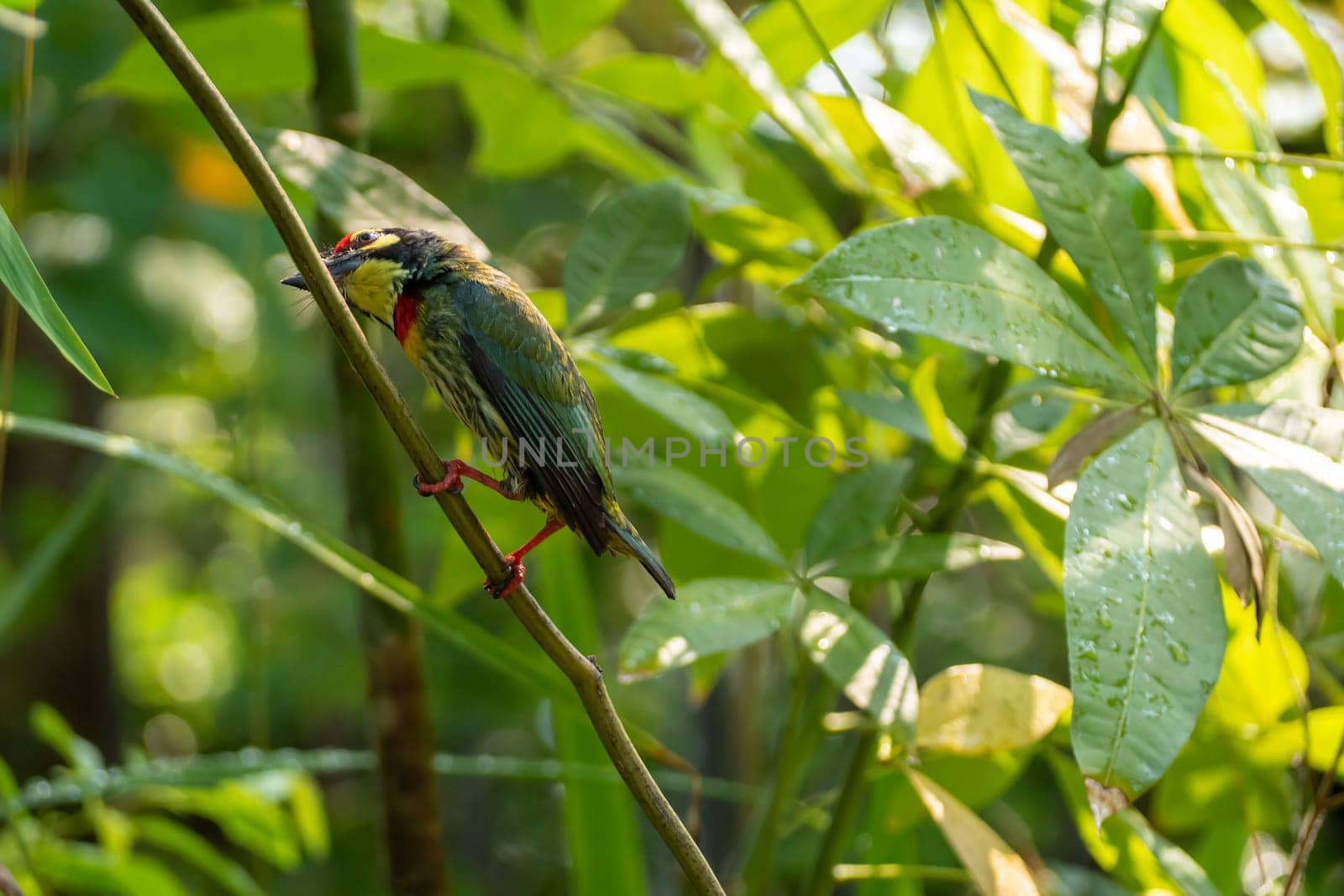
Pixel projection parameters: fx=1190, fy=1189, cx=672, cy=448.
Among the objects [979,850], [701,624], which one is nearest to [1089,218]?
[701,624]

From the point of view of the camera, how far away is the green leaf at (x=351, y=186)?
1139 millimetres

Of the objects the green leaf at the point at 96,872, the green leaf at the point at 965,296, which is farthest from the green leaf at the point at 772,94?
the green leaf at the point at 96,872

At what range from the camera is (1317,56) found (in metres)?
1.37

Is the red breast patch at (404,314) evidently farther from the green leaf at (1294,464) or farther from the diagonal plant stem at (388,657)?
the green leaf at (1294,464)

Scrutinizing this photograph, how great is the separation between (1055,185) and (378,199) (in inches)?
25.5

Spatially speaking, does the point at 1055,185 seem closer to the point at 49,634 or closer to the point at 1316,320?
the point at 1316,320

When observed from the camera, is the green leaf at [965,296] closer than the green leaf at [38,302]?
No

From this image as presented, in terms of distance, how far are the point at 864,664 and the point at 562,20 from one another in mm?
1072

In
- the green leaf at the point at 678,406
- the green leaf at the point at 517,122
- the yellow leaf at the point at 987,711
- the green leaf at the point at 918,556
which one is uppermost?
the green leaf at the point at 517,122

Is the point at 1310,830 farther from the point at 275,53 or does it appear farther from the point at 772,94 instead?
the point at 275,53

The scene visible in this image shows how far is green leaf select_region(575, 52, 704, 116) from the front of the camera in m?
1.67

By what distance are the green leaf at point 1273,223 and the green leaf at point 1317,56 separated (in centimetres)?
12

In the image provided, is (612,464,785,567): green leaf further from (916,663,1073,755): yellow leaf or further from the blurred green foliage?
(916,663,1073,755): yellow leaf

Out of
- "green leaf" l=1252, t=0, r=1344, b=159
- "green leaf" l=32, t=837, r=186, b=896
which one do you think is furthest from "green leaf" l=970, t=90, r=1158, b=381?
"green leaf" l=32, t=837, r=186, b=896
